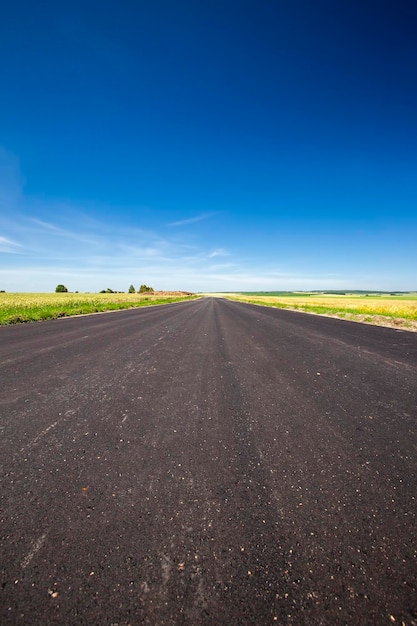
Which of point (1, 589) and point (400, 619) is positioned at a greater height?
point (1, 589)

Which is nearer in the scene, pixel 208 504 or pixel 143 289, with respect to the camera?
pixel 208 504

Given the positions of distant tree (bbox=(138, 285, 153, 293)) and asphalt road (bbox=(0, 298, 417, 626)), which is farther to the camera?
distant tree (bbox=(138, 285, 153, 293))

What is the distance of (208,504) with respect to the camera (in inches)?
89.6

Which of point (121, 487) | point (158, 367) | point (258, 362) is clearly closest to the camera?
point (121, 487)

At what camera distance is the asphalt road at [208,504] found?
1.55 metres

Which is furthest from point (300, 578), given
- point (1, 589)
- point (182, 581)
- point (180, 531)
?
point (1, 589)

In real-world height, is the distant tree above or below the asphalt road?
above

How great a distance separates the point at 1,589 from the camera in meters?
1.58

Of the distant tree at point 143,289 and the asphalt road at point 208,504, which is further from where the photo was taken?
the distant tree at point 143,289

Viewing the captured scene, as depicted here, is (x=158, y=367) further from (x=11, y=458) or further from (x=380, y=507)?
(x=380, y=507)

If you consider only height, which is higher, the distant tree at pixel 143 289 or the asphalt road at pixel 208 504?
the distant tree at pixel 143 289

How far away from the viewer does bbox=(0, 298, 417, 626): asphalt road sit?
5.08ft

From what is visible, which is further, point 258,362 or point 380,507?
point 258,362

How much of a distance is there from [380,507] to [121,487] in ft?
7.74
